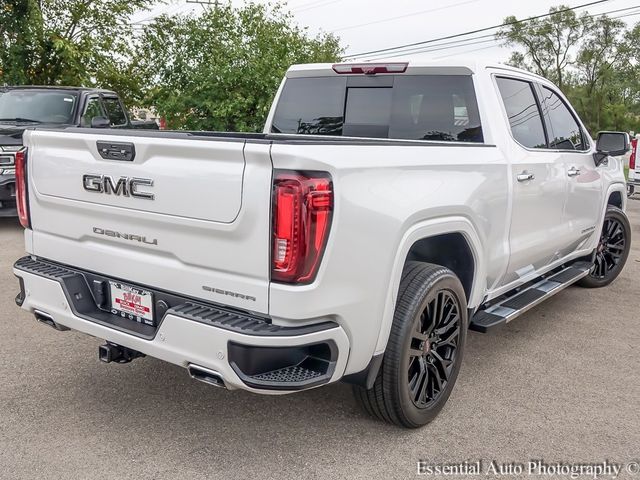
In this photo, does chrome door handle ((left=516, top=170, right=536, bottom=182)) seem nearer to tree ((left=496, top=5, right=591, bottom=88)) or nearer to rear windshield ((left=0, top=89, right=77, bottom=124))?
rear windshield ((left=0, top=89, right=77, bottom=124))

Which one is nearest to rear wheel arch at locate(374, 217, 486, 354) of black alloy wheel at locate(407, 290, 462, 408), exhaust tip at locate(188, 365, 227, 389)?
black alloy wheel at locate(407, 290, 462, 408)

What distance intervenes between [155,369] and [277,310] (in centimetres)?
182

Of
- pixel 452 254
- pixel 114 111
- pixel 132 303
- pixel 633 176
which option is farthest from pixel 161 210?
pixel 633 176

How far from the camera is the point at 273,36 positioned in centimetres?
1168

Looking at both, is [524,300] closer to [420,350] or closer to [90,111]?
[420,350]

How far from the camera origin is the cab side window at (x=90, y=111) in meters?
9.65

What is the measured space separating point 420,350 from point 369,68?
6.58 ft

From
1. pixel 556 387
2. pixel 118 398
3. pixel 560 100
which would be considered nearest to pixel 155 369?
pixel 118 398

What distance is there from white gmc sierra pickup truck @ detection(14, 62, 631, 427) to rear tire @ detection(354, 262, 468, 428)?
0.03 ft

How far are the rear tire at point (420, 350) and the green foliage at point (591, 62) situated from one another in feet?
180

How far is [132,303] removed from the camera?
3002mm

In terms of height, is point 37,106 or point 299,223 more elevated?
point 37,106

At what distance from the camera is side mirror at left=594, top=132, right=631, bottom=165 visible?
5.28 meters

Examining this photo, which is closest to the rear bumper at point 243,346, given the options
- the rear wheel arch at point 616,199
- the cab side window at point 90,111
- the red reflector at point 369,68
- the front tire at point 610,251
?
the red reflector at point 369,68
